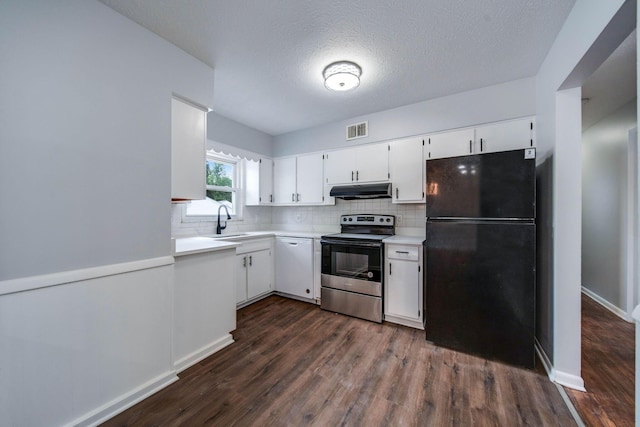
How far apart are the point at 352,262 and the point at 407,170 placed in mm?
1278

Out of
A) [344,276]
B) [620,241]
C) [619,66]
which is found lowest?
[344,276]

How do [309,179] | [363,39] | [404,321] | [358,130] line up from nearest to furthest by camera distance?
[363,39], [404,321], [358,130], [309,179]

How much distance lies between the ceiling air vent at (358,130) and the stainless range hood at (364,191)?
68cm

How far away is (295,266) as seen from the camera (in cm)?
331

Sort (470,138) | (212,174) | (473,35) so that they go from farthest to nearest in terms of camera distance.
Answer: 1. (212,174)
2. (470,138)
3. (473,35)

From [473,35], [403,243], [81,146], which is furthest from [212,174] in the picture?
[473,35]

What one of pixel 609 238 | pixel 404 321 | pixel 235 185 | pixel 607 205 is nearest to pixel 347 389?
pixel 404 321

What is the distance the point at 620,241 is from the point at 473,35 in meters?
3.09

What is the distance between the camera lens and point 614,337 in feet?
7.52

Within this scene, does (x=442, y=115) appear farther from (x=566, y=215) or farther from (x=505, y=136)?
(x=566, y=215)

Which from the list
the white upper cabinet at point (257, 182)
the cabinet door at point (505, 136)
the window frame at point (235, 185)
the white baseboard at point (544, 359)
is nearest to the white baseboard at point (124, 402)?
the window frame at point (235, 185)

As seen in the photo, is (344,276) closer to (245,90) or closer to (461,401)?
(461,401)

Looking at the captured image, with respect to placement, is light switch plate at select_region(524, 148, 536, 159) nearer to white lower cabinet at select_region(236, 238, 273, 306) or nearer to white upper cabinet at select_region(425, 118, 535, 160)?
white upper cabinet at select_region(425, 118, 535, 160)

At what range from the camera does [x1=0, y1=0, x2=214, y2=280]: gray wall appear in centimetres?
117
